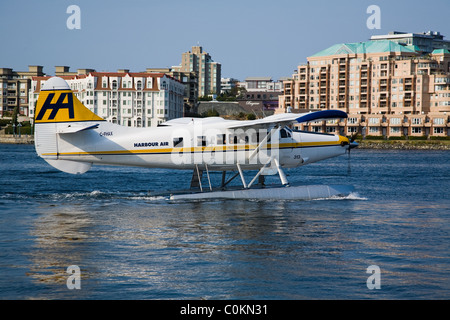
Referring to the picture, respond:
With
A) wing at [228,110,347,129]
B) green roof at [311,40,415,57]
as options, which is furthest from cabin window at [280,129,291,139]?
green roof at [311,40,415,57]

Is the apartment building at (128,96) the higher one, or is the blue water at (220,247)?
the apartment building at (128,96)

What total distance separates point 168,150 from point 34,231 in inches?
250

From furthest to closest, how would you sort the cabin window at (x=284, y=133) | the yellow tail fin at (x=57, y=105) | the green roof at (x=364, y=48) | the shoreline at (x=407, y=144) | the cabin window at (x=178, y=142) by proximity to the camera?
1. the green roof at (x=364, y=48)
2. the shoreline at (x=407, y=144)
3. the cabin window at (x=284, y=133)
4. the cabin window at (x=178, y=142)
5. the yellow tail fin at (x=57, y=105)

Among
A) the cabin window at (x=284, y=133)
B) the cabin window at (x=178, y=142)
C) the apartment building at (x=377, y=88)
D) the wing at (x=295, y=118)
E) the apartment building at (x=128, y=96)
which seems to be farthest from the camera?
the apartment building at (x=377, y=88)

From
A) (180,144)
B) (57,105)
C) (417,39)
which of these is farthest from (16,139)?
(417,39)

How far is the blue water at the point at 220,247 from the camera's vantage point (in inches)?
400

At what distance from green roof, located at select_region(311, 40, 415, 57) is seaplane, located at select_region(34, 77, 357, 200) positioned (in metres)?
111

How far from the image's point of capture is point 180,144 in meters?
20.5

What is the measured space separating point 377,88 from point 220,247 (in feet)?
380

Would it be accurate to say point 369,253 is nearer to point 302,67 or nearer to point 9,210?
point 9,210

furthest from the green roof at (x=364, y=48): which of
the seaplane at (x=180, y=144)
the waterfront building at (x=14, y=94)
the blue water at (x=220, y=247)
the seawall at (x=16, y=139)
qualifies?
the seaplane at (x=180, y=144)

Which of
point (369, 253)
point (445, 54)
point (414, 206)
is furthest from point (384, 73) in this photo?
point (369, 253)

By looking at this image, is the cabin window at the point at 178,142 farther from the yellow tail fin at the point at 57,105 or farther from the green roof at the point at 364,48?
the green roof at the point at 364,48

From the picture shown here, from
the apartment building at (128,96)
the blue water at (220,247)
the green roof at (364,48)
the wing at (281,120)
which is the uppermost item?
the green roof at (364,48)
